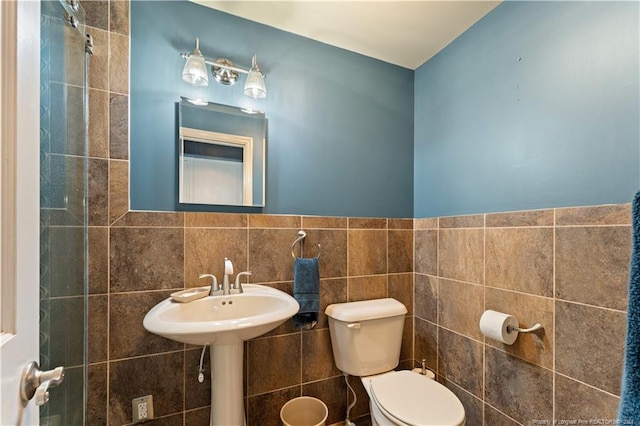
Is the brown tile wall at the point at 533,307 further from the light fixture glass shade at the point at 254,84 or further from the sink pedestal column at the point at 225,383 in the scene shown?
the light fixture glass shade at the point at 254,84

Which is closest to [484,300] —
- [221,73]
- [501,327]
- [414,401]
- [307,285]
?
[501,327]

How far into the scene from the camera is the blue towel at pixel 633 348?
0.41m

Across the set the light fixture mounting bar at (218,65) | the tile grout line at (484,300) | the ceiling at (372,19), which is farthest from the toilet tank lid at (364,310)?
the ceiling at (372,19)

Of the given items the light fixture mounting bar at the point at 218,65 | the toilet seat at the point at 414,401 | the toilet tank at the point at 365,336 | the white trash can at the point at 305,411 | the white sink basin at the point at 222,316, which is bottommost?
the white trash can at the point at 305,411

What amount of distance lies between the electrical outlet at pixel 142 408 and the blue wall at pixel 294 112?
0.87 meters

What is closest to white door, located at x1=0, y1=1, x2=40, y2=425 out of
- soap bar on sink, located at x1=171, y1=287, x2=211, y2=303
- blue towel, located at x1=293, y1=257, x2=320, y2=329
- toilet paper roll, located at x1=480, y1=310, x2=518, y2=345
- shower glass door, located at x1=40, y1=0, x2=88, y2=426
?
shower glass door, located at x1=40, y1=0, x2=88, y2=426

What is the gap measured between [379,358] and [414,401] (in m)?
0.33

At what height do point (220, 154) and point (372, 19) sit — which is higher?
point (372, 19)

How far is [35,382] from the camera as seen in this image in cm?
49

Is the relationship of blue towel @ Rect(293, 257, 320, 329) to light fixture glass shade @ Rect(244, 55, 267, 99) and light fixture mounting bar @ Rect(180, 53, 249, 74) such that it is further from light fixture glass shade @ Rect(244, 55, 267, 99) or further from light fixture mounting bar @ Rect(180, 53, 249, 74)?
light fixture mounting bar @ Rect(180, 53, 249, 74)

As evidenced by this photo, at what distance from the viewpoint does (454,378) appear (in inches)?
61.1

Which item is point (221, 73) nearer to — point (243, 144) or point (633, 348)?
point (243, 144)

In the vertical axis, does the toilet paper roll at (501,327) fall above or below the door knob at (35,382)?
below

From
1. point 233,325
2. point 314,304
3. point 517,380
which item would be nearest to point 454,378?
point 517,380
